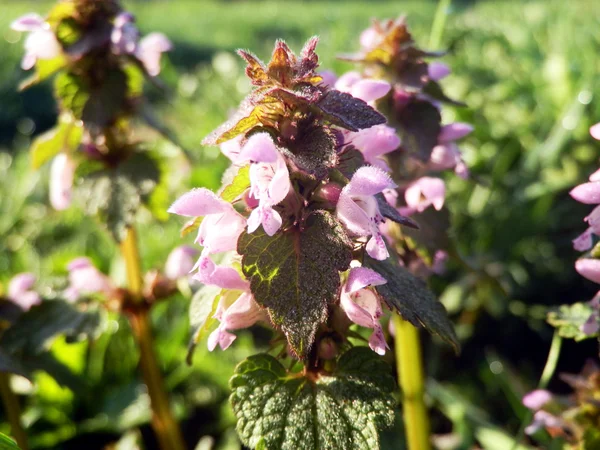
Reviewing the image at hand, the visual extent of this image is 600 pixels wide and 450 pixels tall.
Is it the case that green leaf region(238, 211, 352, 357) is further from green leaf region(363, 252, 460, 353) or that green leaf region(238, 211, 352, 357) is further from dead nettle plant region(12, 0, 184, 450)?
dead nettle plant region(12, 0, 184, 450)

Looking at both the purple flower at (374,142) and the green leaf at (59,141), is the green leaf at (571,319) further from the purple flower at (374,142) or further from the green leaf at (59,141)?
the green leaf at (59,141)

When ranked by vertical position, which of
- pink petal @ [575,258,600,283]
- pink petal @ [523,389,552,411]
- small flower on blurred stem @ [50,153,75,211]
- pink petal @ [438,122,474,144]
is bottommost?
pink petal @ [523,389,552,411]


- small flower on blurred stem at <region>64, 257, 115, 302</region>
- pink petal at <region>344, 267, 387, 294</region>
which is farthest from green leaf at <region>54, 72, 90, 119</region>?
pink petal at <region>344, 267, 387, 294</region>

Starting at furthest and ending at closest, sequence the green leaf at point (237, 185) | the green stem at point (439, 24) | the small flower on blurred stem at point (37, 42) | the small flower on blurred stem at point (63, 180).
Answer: the green stem at point (439, 24) < the small flower on blurred stem at point (63, 180) < the small flower on blurred stem at point (37, 42) < the green leaf at point (237, 185)

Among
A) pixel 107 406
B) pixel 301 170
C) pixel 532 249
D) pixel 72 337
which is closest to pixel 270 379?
pixel 301 170

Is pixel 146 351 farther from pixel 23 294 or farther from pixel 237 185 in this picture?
pixel 237 185

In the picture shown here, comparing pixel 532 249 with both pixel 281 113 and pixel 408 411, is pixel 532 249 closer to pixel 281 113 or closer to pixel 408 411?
pixel 408 411

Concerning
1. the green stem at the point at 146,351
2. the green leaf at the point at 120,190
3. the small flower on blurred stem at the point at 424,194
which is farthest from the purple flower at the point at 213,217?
the green stem at the point at 146,351
